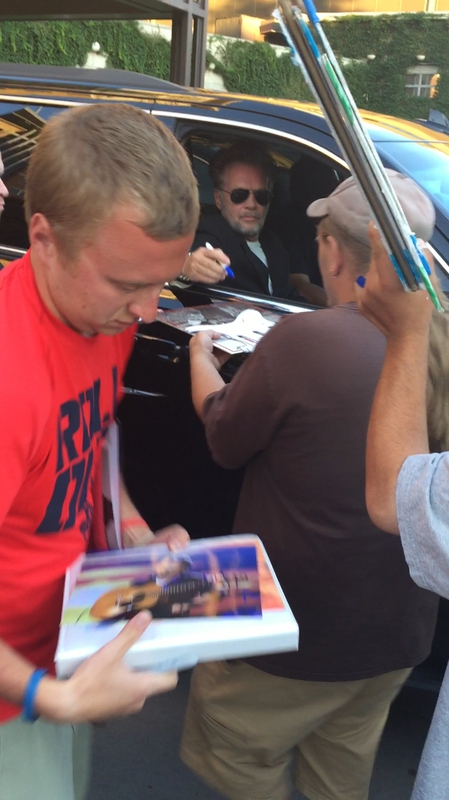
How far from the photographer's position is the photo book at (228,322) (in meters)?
2.04

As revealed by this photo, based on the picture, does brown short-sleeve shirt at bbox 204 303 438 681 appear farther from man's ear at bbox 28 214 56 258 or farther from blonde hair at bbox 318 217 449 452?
man's ear at bbox 28 214 56 258

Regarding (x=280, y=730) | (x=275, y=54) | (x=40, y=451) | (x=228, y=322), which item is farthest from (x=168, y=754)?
(x=275, y=54)

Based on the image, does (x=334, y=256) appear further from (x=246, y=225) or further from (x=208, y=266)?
(x=246, y=225)

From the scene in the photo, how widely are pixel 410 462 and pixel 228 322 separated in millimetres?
1169

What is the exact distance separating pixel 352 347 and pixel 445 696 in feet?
2.23

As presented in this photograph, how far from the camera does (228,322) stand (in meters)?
2.23

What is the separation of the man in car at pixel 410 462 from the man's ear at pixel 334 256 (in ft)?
1.67

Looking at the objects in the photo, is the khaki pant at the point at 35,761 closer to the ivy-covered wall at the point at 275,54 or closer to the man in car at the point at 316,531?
the man in car at the point at 316,531

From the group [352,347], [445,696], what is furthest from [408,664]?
[352,347]

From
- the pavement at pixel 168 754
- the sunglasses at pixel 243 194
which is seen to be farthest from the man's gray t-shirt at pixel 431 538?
the sunglasses at pixel 243 194

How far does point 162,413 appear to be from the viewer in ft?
8.52

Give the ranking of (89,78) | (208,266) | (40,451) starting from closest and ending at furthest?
(40,451) < (208,266) < (89,78)

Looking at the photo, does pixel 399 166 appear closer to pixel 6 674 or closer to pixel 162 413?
pixel 162 413

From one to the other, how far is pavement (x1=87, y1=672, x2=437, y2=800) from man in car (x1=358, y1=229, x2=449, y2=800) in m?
1.22
